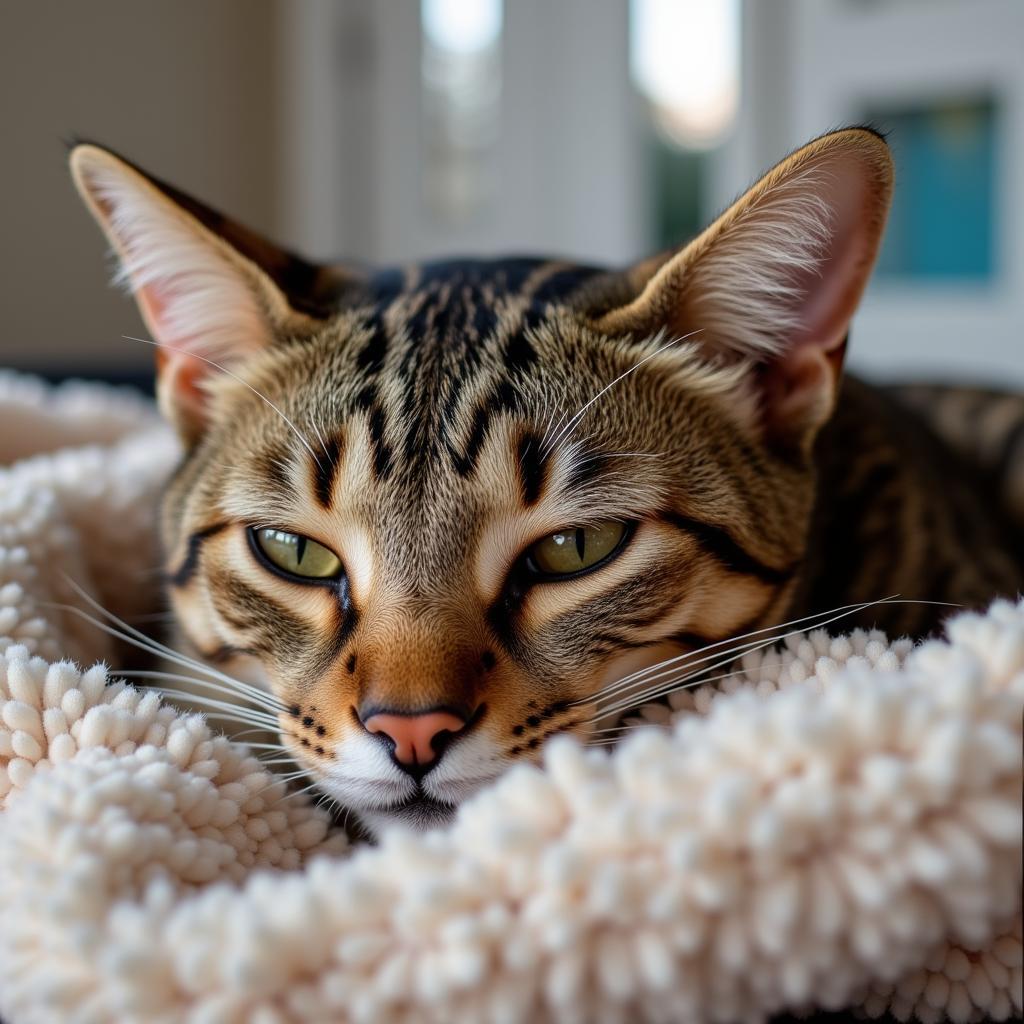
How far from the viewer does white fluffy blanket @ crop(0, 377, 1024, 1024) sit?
18.9 inches

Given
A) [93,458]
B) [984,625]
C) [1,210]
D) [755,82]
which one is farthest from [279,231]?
[984,625]

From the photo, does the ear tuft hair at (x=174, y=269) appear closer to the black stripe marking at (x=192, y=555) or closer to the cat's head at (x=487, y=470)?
the cat's head at (x=487, y=470)

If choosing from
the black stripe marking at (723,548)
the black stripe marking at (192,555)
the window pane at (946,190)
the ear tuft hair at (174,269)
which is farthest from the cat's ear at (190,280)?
the window pane at (946,190)

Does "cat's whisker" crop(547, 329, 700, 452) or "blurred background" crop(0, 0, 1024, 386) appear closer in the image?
"cat's whisker" crop(547, 329, 700, 452)

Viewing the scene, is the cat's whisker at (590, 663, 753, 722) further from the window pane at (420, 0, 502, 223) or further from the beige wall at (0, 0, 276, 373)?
the window pane at (420, 0, 502, 223)

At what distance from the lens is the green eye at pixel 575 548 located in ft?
2.74

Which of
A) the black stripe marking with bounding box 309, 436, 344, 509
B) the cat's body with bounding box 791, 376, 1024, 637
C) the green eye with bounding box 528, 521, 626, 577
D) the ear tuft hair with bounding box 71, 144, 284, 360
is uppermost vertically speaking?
the ear tuft hair with bounding box 71, 144, 284, 360

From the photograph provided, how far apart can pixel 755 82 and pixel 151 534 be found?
299 cm

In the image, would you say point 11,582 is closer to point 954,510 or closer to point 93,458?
point 93,458

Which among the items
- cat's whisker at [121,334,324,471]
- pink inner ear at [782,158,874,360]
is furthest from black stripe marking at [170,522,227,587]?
pink inner ear at [782,158,874,360]

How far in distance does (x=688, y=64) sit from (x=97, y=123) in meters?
2.06

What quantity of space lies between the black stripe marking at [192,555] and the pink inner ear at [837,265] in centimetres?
56

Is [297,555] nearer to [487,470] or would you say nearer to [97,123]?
[487,470]

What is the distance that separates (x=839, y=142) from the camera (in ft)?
2.67
